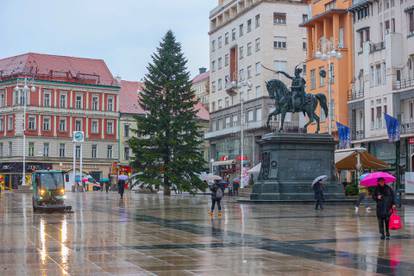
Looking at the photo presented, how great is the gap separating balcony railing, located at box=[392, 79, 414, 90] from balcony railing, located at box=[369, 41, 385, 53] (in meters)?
3.56

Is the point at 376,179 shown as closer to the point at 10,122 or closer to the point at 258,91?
the point at 258,91

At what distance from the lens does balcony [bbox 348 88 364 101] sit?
203 ft

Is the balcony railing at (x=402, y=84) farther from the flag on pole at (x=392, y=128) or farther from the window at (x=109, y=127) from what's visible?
the window at (x=109, y=127)

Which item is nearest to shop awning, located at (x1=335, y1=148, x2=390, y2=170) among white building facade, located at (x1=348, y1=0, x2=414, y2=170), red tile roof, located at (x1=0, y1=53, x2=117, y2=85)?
white building facade, located at (x1=348, y1=0, x2=414, y2=170)

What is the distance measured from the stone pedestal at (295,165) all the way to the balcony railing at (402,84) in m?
19.5

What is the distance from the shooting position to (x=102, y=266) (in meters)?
12.2

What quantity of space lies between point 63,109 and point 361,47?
1922 inches

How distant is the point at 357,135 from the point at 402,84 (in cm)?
830

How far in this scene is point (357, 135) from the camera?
205 feet

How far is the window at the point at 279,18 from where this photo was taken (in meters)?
79.3

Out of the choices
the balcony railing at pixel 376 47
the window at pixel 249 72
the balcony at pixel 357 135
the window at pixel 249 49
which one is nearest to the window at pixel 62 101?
the window at pixel 249 72

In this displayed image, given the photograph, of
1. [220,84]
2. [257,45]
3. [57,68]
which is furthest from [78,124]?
[257,45]

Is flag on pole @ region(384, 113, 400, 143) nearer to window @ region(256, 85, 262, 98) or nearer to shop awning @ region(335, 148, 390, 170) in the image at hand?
shop awning @ region(335, 148, 390, 170)

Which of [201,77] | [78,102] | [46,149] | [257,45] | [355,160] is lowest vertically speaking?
[355,160]
